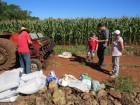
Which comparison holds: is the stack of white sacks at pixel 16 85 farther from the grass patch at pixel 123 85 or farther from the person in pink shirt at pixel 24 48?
the grass patch at pixel 123 85

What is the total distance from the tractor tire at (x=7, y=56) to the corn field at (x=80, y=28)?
9982 millimetres

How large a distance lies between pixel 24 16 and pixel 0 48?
4876 cm

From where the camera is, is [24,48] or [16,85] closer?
[16,85]

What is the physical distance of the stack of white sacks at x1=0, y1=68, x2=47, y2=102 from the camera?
644 centimetres

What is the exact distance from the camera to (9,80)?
21.7 feet

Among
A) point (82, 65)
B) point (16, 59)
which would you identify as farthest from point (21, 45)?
point (82, 65)

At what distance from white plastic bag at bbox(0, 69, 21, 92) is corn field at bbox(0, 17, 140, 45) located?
1175 centimetres

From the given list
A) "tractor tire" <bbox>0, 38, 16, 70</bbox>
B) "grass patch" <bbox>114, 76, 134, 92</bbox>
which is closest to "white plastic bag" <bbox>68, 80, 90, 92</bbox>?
"grass patch" <bbox>114, 76, 134, 92</bbox>

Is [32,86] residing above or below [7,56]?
below

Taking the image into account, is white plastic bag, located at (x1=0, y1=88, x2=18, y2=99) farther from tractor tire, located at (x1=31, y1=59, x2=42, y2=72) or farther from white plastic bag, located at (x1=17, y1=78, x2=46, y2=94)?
tractor tire, located at (x1=31, y1=59, x2=42, y2=72)

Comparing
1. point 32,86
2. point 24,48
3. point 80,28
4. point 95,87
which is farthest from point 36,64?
point 80,28

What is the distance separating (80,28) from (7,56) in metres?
10.4

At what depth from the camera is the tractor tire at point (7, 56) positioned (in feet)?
29.0

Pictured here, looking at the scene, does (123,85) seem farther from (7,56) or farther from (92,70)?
(7,56)
